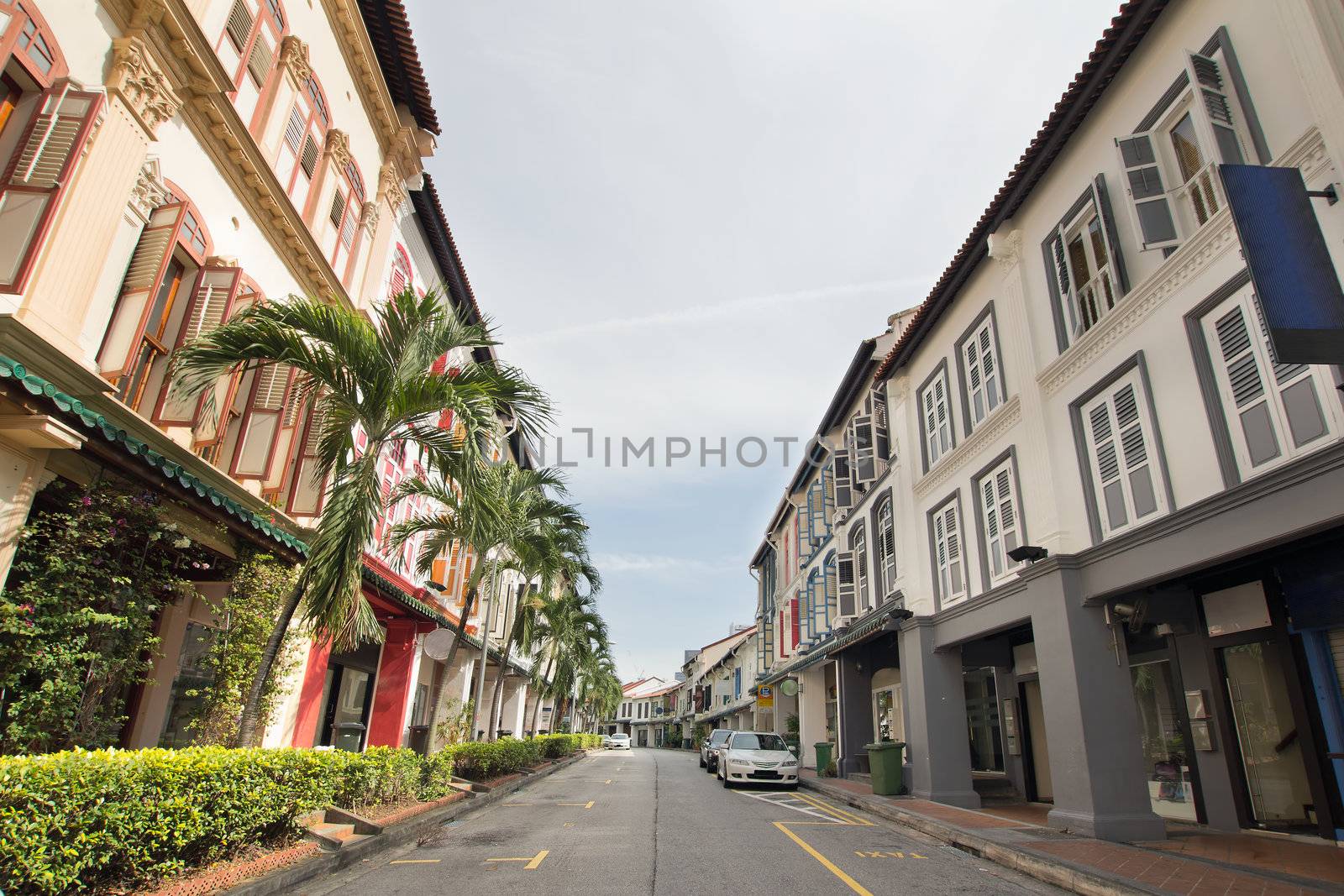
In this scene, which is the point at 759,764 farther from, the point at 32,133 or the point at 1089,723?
the point at 32,133

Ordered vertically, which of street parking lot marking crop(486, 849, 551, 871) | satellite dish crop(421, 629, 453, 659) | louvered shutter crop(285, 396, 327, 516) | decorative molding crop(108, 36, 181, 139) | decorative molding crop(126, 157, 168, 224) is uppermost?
decorative molding crop(108, 36, 181, 139)

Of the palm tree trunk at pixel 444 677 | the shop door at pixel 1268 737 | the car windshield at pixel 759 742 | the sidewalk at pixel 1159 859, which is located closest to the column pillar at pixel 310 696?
the palm tree trunk at pixel 444 677

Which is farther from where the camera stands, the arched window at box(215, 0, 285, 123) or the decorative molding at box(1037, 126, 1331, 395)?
the arched window at box(215, 0, 285, 123)

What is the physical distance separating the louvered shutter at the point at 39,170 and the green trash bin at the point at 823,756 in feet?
70.1

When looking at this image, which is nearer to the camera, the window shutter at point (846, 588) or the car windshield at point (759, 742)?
the car windshield at point (759, 742)

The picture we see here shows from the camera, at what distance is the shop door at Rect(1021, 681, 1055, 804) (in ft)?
49.5

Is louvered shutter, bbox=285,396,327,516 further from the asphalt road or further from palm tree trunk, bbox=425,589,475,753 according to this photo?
the asphalt road

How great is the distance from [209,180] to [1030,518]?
13.1 m

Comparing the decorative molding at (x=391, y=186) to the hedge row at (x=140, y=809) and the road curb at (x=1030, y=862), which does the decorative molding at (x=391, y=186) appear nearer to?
the hedge row at (x=140, y=809)

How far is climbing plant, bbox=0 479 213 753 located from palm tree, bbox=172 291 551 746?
4.03 ft

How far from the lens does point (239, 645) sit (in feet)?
27.8

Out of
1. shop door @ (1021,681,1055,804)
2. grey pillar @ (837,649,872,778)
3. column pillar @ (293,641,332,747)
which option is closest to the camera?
column pillar @ (293,641,332,747)

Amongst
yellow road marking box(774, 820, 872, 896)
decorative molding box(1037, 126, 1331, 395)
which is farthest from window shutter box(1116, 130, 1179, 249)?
yellow road marking box(774, 820, 872, 896)

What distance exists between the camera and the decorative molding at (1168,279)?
725cm
